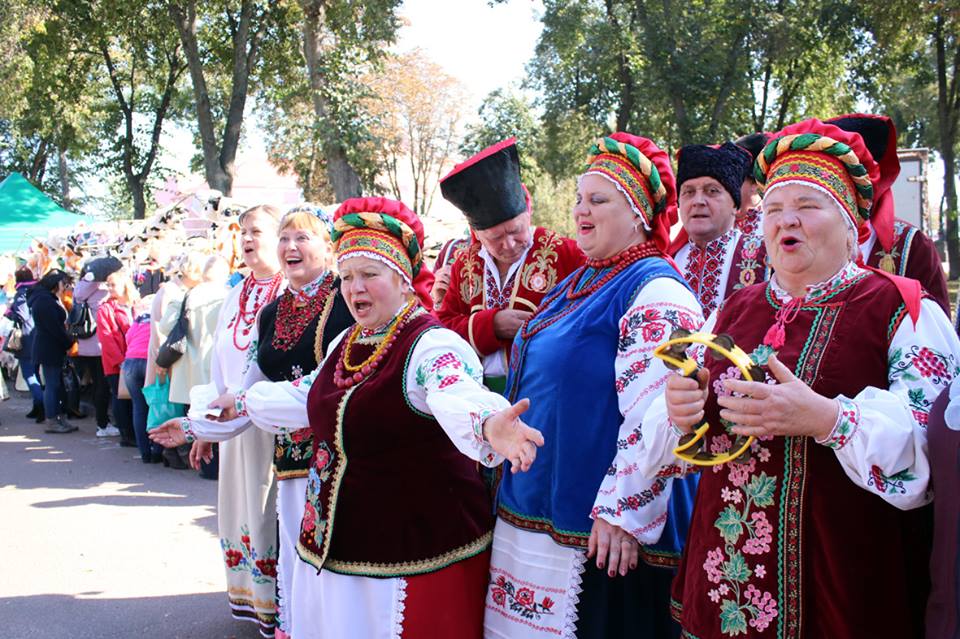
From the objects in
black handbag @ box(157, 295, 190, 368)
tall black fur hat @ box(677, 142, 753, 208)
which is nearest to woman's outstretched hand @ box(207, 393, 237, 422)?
tall black fur hat @ box(677, 142, 753, 208)

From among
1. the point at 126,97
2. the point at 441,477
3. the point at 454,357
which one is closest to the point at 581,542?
the point at 441,477

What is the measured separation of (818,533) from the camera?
1972 millimetres

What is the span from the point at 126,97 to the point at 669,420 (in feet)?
115

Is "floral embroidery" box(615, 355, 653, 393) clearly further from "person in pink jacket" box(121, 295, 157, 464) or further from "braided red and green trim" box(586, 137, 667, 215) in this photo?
"person in pink jacket" box(121, 295, 157, 464)

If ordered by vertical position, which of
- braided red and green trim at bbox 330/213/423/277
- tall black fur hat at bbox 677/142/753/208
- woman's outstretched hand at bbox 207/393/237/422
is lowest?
woman's outstretched hand at bbox 207/393/237/422

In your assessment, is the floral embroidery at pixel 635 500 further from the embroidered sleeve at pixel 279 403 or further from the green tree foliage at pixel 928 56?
the green tree foliage at pixel 928 56

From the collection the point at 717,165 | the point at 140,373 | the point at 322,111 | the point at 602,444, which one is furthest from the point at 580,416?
the point at 322,111

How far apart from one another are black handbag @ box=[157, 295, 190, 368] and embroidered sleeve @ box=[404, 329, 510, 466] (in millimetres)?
→ 4904

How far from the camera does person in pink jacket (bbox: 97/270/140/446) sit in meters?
9.59

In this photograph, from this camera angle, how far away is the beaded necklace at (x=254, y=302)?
14.2 feet

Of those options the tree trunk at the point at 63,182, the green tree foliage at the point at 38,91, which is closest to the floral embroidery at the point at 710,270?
the green tree foliage at the point at 38,91

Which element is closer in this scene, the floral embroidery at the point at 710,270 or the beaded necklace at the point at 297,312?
the floral embroidery at the point at 710,270

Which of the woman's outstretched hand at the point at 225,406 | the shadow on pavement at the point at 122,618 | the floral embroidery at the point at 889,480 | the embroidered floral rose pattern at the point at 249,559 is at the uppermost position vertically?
the floral embroidery at the point at 889,480

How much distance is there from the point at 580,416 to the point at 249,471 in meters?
2.38
